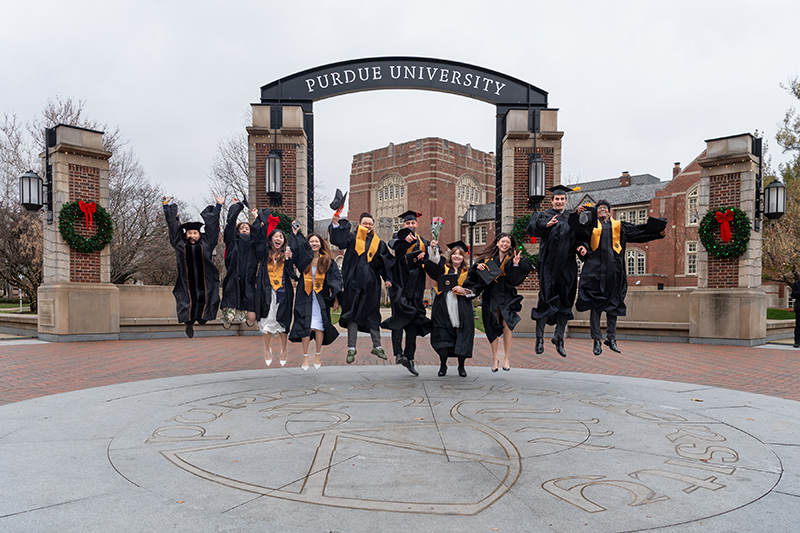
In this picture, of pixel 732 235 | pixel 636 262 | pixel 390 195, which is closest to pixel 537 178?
pixel 732 235

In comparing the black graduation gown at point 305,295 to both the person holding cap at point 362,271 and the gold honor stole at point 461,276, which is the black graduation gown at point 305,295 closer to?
the person holding cap at point 362,271

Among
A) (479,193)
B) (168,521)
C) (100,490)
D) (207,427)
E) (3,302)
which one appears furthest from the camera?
(479,193)

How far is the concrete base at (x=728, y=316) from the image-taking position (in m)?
13.1

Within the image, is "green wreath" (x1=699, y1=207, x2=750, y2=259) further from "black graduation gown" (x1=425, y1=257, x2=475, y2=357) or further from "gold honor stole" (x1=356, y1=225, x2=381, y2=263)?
"gold honor stole" (x1=356, y1=225, x2=381, y2=263)

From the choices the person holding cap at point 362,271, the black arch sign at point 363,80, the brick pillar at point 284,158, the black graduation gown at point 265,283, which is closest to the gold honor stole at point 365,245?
the person holding cap at point 362,271

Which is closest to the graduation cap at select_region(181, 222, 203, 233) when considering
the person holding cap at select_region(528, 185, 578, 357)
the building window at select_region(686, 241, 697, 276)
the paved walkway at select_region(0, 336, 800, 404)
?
the paved walkway at select_region(0, 336, 800, 404)

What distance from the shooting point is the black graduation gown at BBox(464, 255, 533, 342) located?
720 cm

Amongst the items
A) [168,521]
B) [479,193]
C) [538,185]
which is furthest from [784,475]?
[479,193]

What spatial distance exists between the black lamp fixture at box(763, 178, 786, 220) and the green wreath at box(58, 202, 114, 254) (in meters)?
17.1

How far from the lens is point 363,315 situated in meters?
7.14

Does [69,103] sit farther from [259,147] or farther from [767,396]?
[767,396]

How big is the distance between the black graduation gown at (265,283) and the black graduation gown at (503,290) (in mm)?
2549

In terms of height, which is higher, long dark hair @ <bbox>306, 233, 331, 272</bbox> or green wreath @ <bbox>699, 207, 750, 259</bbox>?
green wreath @ <bbox>699, 207, 750, 259</bbox>

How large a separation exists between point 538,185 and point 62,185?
42.2 ft
